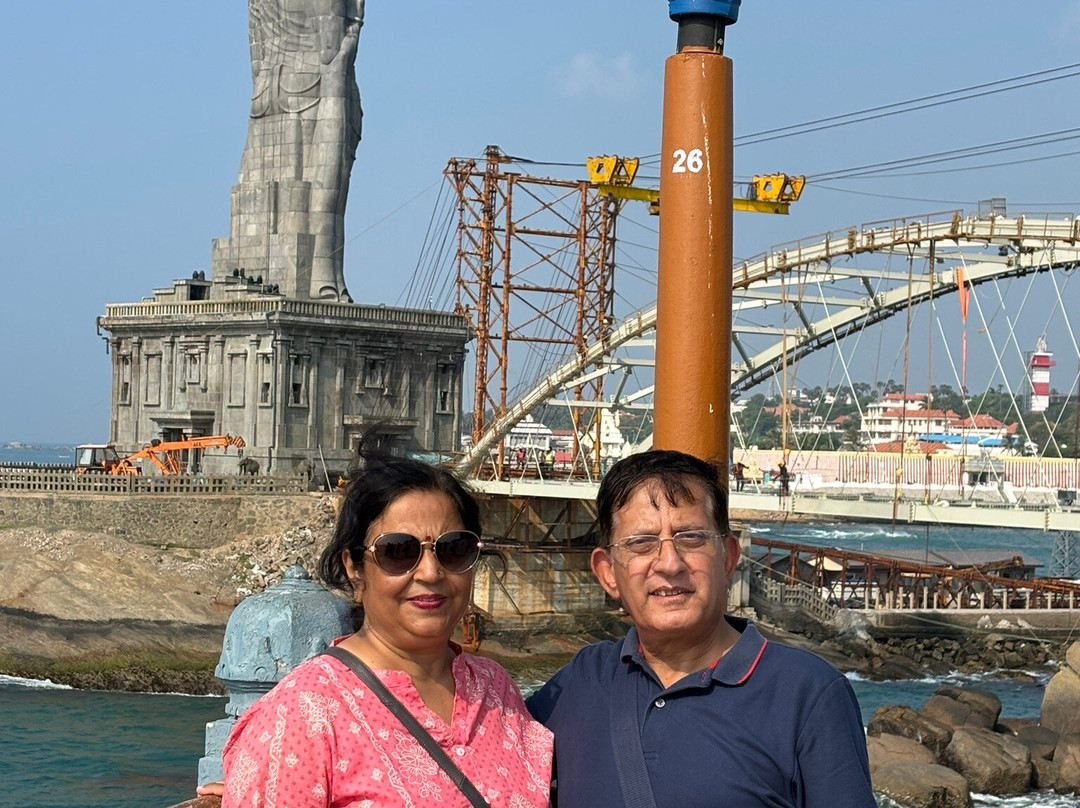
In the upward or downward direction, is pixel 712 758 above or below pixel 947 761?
above

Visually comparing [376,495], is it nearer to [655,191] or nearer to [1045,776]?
[1045,776]

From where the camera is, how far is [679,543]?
178 inches

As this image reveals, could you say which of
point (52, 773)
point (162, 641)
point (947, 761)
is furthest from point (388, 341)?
point (947, 761)

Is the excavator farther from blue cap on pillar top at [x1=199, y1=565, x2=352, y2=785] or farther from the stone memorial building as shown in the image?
blue cap on pillar top at [x1=199, y1=565, x2=352, y2=785]

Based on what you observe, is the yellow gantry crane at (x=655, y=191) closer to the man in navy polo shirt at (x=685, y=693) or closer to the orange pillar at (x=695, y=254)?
the orange pillar at (x=695, y=254)

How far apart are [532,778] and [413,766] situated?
39 cm

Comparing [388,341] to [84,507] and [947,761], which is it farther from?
[947,761]

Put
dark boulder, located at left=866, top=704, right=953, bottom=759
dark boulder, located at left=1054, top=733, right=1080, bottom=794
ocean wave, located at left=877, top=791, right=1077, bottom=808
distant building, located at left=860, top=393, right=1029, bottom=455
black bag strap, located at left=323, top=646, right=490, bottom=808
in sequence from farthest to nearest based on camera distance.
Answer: distant building, located at left=860, top=393, right=1029, bottom=455 → dark boulder, located at left=866, top=704, right=953, bottom=759 → dark boulder, located at left=1054, top=733, right=1080, bottom=794 → ocean wave, located at left=877, top=791, right=1077, bottom=808 → black bag strap, located at left=323, top=646, right=490, bottom=808

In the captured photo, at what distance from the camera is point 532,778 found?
4.33 m

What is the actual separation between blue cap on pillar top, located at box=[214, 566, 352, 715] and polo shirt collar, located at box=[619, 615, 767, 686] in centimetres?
146

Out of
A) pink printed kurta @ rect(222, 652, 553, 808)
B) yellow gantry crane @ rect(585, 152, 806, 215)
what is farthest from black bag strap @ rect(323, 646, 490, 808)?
yellow gantry crane @ rect(585, 152, 806, 215)

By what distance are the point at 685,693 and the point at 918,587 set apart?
4224 centimetres

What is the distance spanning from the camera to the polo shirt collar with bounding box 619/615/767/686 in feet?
14.4

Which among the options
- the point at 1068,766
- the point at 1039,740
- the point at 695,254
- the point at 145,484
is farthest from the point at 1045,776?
the point at 145,484
